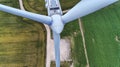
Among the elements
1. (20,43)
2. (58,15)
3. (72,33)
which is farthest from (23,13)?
(72,33)

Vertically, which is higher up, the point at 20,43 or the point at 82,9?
the point at 82,9

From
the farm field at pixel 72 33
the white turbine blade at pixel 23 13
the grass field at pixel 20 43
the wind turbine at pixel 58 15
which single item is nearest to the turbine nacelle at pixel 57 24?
the wind turbine at pixel 58 15

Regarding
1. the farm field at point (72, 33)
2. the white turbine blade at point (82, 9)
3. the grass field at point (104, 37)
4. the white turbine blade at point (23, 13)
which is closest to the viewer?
the white turbine blade at point (23, 13)

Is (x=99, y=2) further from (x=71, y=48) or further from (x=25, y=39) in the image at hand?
(x=25, y=39)

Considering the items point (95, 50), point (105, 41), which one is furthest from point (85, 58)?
point (105, 41)

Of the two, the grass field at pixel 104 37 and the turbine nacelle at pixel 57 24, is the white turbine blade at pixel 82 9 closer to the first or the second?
the turbine nacelle at pixel 57 24

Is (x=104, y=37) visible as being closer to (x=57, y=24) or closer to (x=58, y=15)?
(x=58, y=15)
